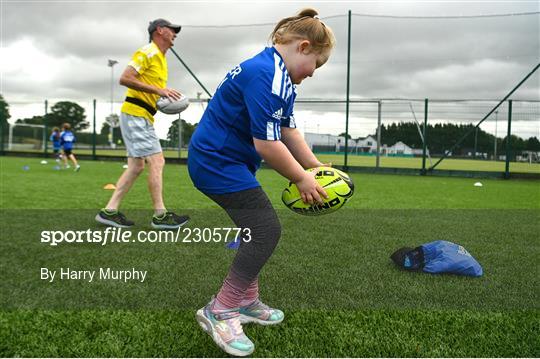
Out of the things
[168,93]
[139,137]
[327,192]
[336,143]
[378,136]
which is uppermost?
[378,136]

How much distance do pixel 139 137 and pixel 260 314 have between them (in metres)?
3.03

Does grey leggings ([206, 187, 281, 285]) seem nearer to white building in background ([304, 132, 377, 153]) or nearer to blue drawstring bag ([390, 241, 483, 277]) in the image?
blue drawstring bag ([390, 241, 483, 277])

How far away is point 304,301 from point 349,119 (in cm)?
1325

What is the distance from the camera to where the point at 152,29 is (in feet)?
16.6

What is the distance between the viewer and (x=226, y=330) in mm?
2273

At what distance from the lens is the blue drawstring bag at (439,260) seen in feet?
11.1

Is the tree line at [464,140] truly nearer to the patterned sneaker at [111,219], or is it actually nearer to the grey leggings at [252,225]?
the patterned sneaker at [111,219]

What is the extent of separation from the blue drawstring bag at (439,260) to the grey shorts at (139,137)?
9.07 ft

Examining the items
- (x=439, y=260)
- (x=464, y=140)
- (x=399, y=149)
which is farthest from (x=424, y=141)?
(x=439, y=260)

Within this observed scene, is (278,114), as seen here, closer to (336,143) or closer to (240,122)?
(240,122)

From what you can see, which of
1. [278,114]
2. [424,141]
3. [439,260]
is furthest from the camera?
[424,141]

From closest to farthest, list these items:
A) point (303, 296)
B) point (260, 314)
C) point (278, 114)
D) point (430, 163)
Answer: point (278, 114) → point (260, 314) → point (303, 296) → point (430, 163)

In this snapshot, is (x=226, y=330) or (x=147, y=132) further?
(x=147, y=132)

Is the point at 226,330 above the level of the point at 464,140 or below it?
below
